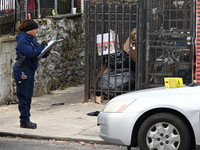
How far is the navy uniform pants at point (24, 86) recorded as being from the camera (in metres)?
8.51

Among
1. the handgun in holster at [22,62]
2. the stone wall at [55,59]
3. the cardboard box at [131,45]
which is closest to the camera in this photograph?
the handgun in holster at [22,62]

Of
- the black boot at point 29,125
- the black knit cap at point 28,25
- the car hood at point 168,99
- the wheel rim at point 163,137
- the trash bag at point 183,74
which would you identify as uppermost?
the black knit cap at point 28,25

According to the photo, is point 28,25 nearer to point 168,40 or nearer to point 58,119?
point 58,119

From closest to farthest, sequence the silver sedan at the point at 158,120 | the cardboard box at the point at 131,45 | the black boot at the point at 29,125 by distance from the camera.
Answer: the silver sedan at the point at 158,120 < the black boot at the point at 29,125 < the cardboard box at the point at 131,45

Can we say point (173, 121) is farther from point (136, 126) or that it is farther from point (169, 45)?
point (169, 45)

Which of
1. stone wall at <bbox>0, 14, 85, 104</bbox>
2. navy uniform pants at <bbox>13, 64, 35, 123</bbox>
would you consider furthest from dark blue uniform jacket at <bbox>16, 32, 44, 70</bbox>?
stone wall at <bbox>0, 14, 85, 104</bbox>

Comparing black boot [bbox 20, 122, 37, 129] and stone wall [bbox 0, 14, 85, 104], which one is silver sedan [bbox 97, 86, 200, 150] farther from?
stone wall [bbox 0, 14, 85, 104]

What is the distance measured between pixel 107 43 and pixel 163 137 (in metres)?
4.98

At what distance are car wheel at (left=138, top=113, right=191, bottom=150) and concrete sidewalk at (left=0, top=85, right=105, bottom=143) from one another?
4.72 feet

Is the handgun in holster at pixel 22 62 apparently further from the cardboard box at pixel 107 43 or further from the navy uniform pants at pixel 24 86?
the cardboard box at pixel 107 43

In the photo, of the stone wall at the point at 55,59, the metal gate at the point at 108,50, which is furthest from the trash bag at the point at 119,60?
the stone wall at the point at 55,59

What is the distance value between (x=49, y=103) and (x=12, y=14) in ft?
7.60

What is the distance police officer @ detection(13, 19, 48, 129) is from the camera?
8.48 metres

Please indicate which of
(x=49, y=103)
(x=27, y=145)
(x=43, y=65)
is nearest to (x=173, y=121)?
(x=27, y=145)
